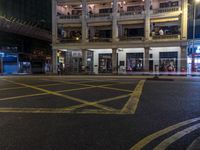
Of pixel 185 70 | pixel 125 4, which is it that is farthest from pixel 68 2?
pixel 185 70

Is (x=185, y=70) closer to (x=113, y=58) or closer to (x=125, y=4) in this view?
(x=113, y=58)

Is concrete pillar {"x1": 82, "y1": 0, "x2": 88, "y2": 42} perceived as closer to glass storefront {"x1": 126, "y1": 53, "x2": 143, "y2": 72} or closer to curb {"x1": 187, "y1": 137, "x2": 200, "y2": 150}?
glass storefront {"x1": 126, "y1": 53, "x2": 143, "y2": 72}

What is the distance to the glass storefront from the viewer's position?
3891 cm

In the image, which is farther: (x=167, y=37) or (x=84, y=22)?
(x=84, y=22)

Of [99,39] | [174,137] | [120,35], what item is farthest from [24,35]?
[174,137]

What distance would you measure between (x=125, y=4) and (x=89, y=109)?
116ft

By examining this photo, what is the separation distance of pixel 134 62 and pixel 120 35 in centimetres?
476

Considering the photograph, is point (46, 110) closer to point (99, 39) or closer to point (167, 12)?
point (167, 12)

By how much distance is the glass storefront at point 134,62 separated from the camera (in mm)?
38906

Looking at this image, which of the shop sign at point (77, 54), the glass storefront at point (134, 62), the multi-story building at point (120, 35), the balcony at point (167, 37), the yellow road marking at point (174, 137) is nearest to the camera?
the yellow road marking at point (174, 137)

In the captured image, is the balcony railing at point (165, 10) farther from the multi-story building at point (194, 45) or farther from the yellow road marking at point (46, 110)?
the yellow road marking at point (46, 110)

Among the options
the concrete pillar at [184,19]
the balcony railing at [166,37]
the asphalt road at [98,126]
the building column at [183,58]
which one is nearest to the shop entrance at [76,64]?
the balcony railing at [166,37]

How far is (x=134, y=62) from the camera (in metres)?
39.3

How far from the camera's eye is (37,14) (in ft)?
167
